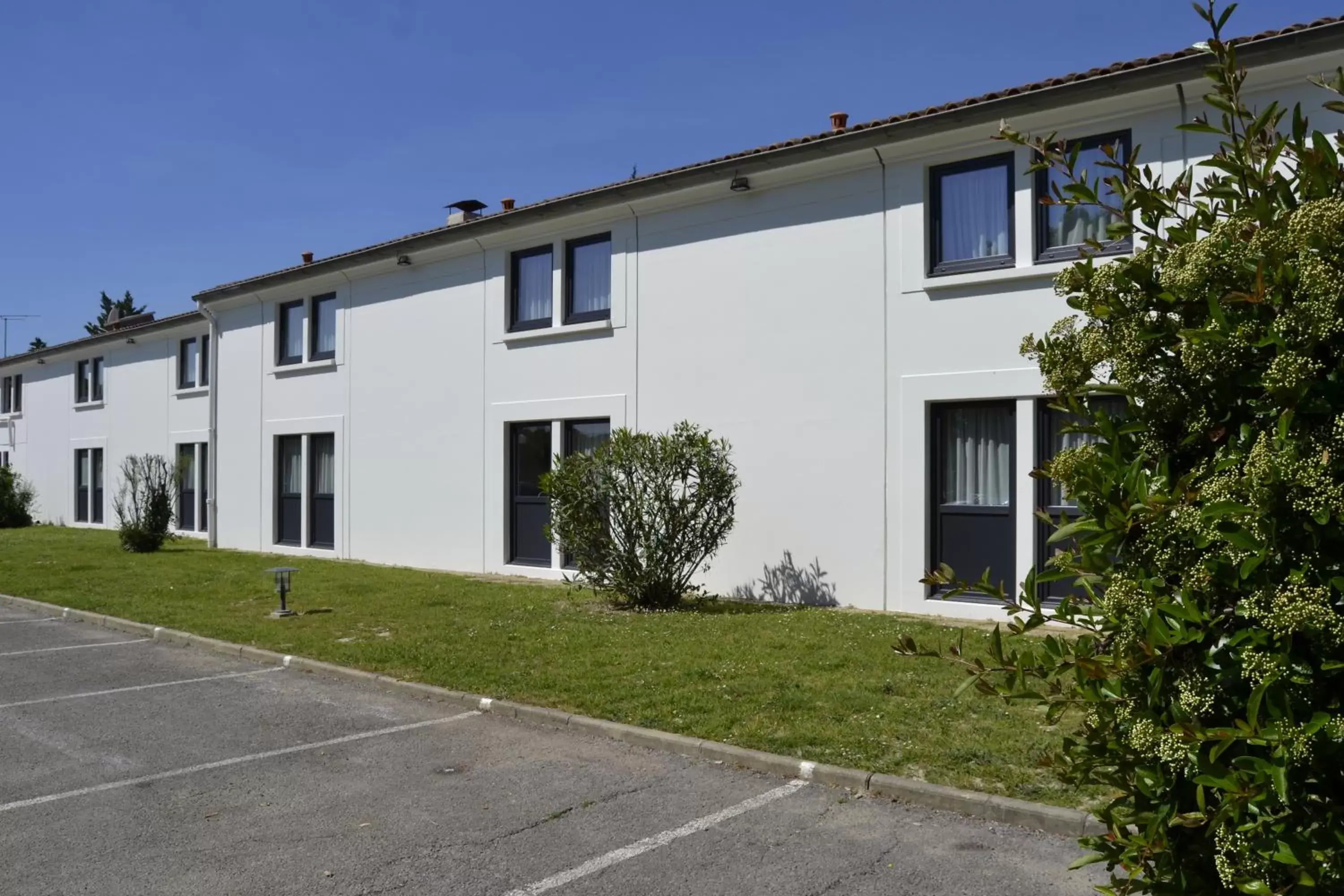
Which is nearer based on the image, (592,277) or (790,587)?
(790,587)

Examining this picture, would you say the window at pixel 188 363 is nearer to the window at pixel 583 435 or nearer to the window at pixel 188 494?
the window at pixel 188 494

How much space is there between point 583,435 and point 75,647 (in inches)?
290

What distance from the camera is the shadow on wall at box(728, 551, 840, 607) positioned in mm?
13391

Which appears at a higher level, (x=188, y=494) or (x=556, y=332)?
(x=556, y=332)

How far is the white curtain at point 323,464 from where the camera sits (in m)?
21.4

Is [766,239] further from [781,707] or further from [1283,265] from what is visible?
[1283,265]

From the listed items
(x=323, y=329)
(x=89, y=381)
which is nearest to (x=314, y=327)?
(x=323, y=329)

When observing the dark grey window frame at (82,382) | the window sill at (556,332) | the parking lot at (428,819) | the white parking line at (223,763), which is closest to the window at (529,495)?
the window sill at (556,332)

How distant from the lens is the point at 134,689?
9.34m

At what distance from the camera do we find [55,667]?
34.1 feet

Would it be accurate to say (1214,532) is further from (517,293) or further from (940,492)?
(517,293)

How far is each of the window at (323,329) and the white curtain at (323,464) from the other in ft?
5.21

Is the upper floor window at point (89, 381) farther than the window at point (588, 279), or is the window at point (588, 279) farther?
the upper floor window at point (89, 381)

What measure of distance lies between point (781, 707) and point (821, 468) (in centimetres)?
600
